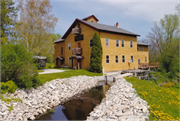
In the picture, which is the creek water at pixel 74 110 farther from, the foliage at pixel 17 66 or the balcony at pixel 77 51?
the balcony at pixel 77 51

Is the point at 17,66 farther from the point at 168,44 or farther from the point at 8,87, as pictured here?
the point at 168,44

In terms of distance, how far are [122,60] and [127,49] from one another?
2519mm

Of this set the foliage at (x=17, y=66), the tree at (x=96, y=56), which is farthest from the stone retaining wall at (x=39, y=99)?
the tree at (x=96, y=56)

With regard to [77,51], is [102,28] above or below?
above

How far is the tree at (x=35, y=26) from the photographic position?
1908 cm

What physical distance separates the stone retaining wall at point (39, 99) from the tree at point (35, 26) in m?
8.97

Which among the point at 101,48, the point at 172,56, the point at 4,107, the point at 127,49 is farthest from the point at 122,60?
the point at 4,107

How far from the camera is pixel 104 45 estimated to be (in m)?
22.7

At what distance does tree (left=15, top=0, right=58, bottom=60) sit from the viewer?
1908 centimetres

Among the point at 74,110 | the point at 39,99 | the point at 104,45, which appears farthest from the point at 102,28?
the point at 74,110

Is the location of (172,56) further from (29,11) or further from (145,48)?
(29,11)

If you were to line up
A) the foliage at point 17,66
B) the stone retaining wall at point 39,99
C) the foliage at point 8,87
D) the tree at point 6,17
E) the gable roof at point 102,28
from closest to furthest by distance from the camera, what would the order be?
1. the stone retaining wall at point 39,99
2. the foliage at point 8,87
3. the foliage at point 17,66
4. the tree at point 6,17
5. the gable roof at point 102,28

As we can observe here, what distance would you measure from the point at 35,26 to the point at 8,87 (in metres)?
13.8

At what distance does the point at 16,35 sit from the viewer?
18344 mm
